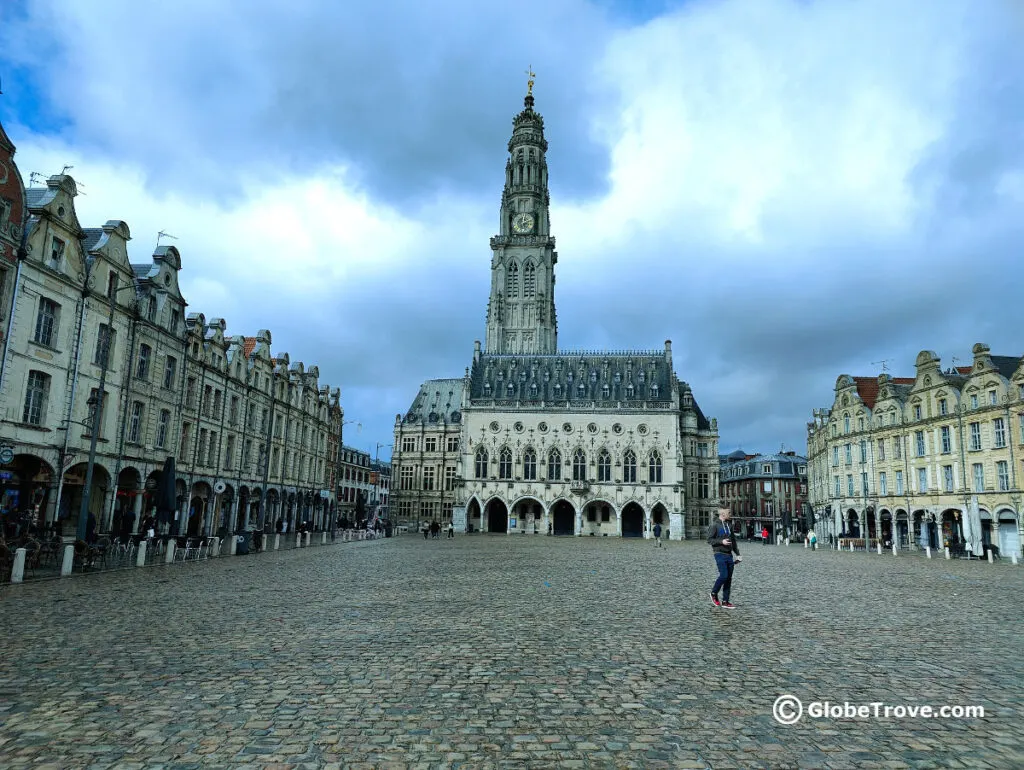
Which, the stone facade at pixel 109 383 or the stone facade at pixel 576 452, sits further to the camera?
the stone facade at pixel 576 452

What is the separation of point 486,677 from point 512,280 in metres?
94.5

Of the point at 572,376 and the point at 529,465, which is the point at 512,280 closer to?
the point at 572,376

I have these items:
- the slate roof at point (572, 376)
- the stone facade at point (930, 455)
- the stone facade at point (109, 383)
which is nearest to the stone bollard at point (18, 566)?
the stone facade at point (109, 383)

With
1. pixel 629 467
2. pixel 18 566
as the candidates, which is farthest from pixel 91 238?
pixel 629 467

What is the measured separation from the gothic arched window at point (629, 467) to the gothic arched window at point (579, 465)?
4279 mm

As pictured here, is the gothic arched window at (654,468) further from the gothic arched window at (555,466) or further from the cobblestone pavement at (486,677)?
the cobblestone pavement at (486,677)

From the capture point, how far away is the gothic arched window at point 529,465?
7219cm

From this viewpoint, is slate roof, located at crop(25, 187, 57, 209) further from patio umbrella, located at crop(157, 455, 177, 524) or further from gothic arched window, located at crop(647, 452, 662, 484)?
gothic arched window, located at crop(647, 452, 662, 484)

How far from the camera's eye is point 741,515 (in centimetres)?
10144

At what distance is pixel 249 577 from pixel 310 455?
39.7 meters

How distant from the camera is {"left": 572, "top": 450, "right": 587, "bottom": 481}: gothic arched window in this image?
2825 inches

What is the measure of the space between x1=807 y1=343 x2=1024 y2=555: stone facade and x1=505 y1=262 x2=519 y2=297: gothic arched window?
50.5 meters

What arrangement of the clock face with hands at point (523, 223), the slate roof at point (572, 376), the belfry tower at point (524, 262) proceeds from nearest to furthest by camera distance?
1. the slate roof at point (572, 376)
2. the belfry tower at point (524, 262)
3. the clock face with hands at point (523, 223)

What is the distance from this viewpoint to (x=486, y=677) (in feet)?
26.2
